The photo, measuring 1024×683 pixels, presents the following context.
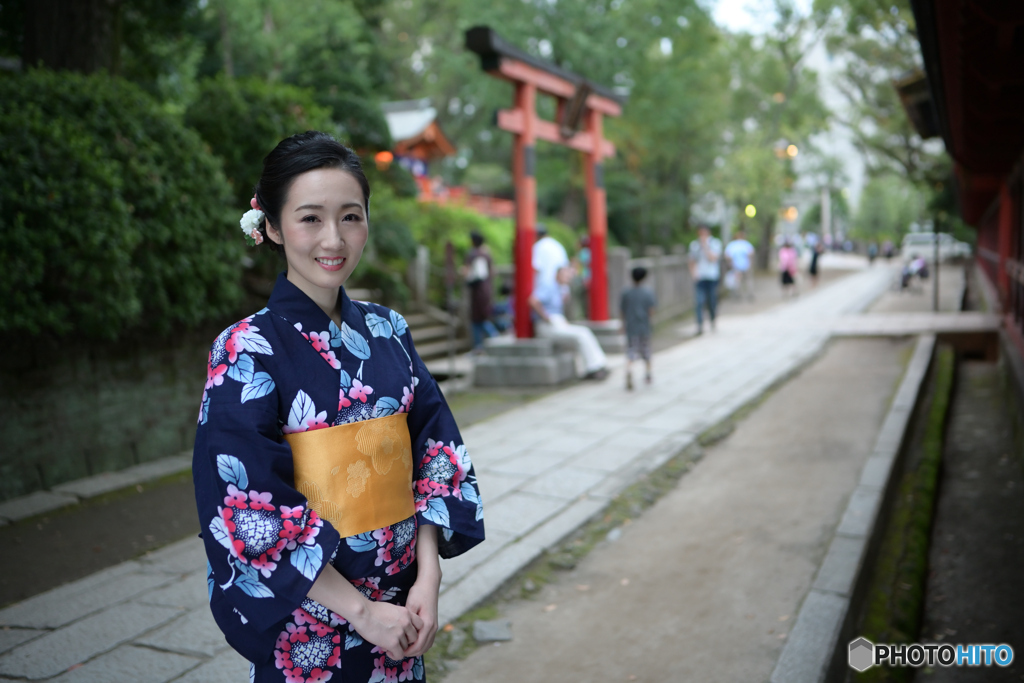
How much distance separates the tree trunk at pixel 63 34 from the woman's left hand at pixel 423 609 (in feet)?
22.6

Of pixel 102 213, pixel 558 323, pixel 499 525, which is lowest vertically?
pixel 499 525

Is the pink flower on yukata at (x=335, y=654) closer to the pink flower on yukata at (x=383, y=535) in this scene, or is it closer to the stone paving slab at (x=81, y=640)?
the pink flower on yukata at (x=383, y=535)

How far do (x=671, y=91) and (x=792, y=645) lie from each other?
2247 centimetres

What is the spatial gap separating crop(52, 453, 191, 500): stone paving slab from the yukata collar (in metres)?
4.39

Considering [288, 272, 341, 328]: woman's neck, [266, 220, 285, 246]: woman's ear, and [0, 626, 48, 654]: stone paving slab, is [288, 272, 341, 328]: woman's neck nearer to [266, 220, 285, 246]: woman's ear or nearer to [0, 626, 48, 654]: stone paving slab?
[266, 220, 285, 246]: woman's ear

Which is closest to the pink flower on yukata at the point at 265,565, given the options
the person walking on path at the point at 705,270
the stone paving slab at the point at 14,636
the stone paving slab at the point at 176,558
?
the stone paving slab at the point at 14,636

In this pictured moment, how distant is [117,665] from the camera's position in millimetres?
3047

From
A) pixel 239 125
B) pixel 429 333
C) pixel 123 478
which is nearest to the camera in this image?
pixel 123 478

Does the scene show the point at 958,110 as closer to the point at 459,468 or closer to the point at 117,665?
the point at 459,468

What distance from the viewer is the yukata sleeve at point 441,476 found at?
1826 mm

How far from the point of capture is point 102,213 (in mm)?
5285

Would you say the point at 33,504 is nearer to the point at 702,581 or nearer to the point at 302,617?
the point at 702,581

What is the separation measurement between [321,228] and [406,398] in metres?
0.43

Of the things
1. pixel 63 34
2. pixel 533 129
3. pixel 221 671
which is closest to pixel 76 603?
pixel 221 671
